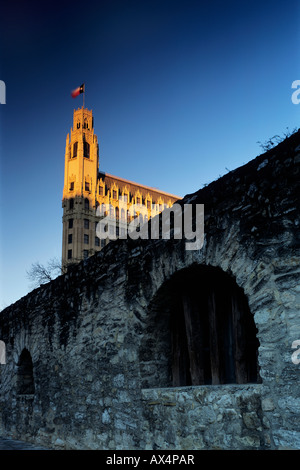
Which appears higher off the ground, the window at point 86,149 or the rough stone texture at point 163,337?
the window at point 86,149

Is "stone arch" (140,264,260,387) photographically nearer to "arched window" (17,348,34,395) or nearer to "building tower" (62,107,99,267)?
"arched window" (17,348,34,395)

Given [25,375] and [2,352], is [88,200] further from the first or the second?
[25,375]

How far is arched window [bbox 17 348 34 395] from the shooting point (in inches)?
348

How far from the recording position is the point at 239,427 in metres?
3.63

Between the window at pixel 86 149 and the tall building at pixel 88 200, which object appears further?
the window at pixel 86 149

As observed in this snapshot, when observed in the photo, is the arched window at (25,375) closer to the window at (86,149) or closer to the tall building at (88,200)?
the tall building at (88,200)

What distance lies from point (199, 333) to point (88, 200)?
137 feet

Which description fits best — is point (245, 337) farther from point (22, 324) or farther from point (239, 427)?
point (22, 324)

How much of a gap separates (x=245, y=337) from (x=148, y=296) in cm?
125

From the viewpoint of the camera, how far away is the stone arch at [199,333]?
4.23 metres

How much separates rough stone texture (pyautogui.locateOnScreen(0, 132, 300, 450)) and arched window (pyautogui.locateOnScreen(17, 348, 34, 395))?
1.96ft

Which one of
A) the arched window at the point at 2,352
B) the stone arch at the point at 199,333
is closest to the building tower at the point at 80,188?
the arched window at the point at 2,352

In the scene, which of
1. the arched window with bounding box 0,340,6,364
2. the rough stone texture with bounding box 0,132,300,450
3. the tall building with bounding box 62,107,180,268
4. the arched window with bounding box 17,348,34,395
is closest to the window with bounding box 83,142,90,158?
the tall building with bounding box 62,107,180,268

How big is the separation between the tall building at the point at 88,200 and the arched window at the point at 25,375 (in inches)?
1266
